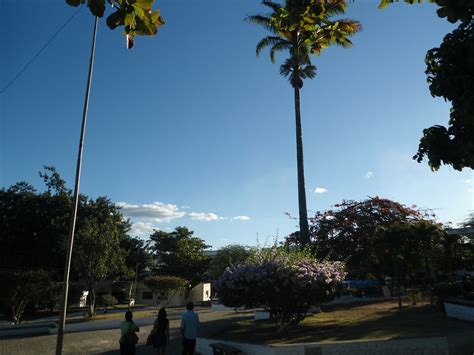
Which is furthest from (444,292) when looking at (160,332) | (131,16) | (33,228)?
(33,228)

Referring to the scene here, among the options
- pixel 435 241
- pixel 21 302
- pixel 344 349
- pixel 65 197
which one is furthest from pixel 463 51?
pixel 65 197

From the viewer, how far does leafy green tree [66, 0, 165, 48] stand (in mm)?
3762

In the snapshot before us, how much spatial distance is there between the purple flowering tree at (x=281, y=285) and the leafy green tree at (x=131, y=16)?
33.3ft

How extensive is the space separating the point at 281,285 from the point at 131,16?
10651 mm

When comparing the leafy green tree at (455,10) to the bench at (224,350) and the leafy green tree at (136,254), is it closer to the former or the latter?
the bench at (224,350)

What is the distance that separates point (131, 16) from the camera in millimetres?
4141

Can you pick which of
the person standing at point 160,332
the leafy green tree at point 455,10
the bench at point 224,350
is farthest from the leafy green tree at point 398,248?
the leafy green tree at point 455,10

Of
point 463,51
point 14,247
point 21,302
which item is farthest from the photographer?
point 14,247

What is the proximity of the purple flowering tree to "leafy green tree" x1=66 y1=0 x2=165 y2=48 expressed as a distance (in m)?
10.2

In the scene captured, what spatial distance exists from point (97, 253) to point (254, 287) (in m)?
19.2

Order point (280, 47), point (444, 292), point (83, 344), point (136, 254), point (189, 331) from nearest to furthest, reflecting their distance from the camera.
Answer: point (189, 331)
point (83, 344)
point (444, 292)
point (280, 47)
point (136, 254)

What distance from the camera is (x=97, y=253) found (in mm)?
29391

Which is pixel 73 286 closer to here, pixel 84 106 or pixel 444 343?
pixel 84 106

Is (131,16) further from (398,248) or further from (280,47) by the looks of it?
(280,47)
